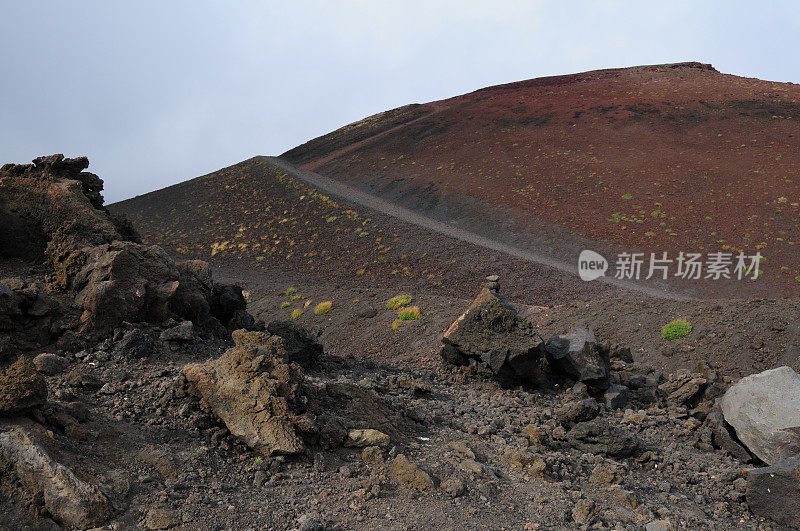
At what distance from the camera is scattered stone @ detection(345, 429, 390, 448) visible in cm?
782

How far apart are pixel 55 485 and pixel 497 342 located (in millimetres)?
9287

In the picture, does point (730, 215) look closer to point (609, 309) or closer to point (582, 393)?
point (609, 309)

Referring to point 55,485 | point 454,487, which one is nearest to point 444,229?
point 454,487

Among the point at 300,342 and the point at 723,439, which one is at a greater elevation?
the point at 300,342

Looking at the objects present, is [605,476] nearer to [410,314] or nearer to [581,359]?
[581,359]

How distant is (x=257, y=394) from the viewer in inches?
304

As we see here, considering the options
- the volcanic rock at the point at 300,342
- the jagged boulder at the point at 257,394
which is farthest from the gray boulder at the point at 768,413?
the volcanic rock at the point at 300,342

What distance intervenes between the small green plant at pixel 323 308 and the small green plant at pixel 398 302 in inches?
119

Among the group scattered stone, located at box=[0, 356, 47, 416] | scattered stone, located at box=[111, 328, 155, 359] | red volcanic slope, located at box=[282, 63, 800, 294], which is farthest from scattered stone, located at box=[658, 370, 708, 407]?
red volcanic slope, located at box=[282, 63, 800, 294]

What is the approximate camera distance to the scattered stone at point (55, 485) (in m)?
5.62

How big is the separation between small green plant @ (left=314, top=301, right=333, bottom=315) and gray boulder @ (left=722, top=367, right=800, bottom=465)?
16.8 m

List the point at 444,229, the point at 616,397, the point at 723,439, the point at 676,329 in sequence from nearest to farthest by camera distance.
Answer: the point at 723,439
the point at 616,397
the point at 676,329
the point at 444,229

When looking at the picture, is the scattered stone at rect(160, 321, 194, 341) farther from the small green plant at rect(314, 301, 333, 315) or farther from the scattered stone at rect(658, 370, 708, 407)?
the small green plant at rect(314, 301, 333, 315)

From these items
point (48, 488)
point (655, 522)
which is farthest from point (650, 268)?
point (48, 488)
